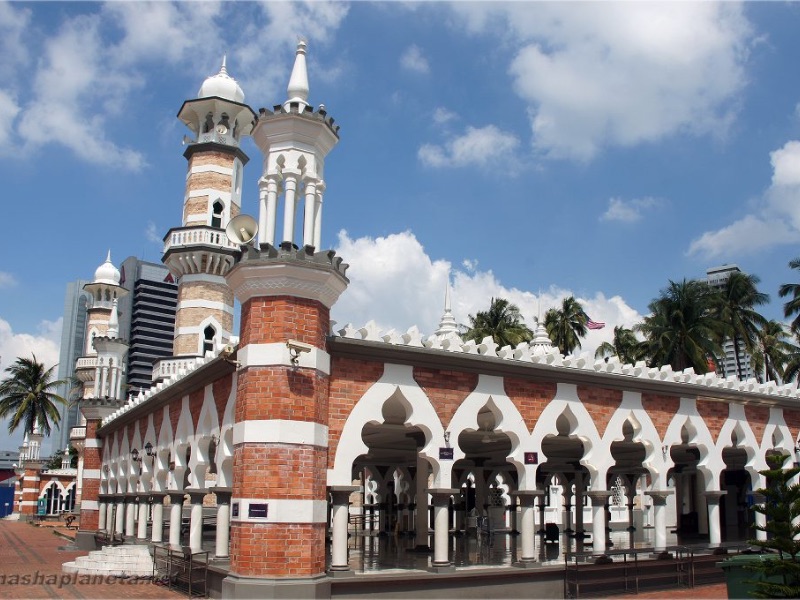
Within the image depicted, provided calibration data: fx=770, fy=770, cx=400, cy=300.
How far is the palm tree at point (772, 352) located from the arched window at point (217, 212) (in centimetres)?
3500

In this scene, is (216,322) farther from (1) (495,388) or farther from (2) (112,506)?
(1) (495,388)

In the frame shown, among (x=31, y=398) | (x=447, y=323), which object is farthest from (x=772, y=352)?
(x=31, y=398)

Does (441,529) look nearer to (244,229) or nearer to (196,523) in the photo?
(196,523)

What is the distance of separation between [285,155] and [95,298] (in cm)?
3603

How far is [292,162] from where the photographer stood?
13.3m

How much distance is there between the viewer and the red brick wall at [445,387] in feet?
45.7

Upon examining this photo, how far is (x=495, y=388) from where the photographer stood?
14.7m

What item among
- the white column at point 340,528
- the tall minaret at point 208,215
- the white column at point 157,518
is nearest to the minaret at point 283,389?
the white column at point 340,528

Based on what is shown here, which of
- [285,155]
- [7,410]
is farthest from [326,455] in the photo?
[7,410]

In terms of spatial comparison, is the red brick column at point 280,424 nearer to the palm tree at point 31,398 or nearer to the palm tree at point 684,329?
the palm tree at point 684,329

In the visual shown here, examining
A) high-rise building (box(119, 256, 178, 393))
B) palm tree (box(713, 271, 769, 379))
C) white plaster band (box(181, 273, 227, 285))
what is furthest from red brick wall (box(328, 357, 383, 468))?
high-rise building (box(119, 256, 178, 393))

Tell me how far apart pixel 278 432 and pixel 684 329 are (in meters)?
36.6

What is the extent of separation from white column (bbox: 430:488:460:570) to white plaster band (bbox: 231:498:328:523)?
100 inches

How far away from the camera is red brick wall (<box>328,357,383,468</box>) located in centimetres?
1278
